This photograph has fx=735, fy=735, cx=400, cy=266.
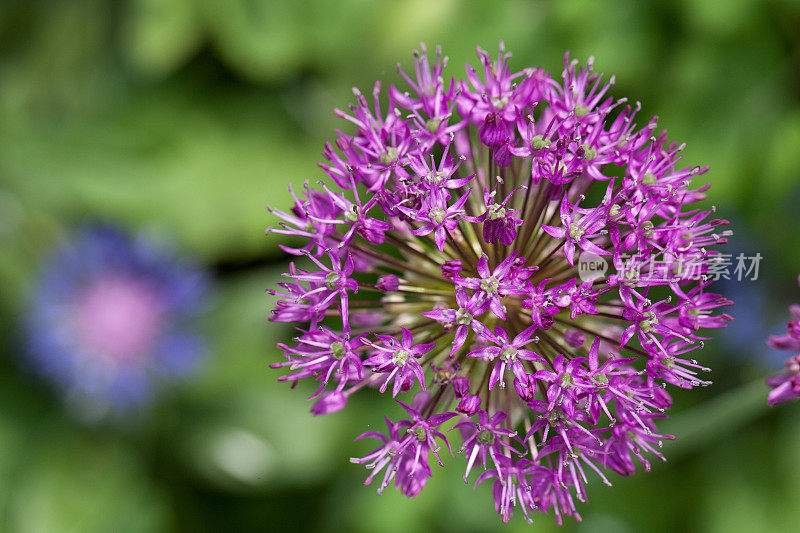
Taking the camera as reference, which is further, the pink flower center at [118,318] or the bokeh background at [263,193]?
the pink flower center at [118,318]

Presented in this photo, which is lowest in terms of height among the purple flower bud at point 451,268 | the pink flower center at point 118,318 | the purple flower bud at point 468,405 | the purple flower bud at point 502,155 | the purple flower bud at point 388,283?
the purple flower bud at point 468,405

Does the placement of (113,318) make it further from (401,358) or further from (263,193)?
(401,358)

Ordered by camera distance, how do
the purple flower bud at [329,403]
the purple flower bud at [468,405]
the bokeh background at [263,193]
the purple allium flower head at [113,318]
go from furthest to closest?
the purple allium flower head at [113,318] → the bokeh background at [263,193] → the purple flower bud at [329,403] → the purple flower bud at [468,405]

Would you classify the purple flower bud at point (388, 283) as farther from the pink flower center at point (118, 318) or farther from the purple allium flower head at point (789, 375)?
the pink flower center at point (118, 318)

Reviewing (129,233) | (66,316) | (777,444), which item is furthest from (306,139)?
(777,444)

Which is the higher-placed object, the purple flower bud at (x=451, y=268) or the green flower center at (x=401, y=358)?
the purple flower bud at (x=451, y=268)

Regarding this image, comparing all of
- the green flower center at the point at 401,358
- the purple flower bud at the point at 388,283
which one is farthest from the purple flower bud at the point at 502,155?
the green flower center at the point at 401,358

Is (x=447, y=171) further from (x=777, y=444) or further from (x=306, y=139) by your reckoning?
(x=777, y=444)
